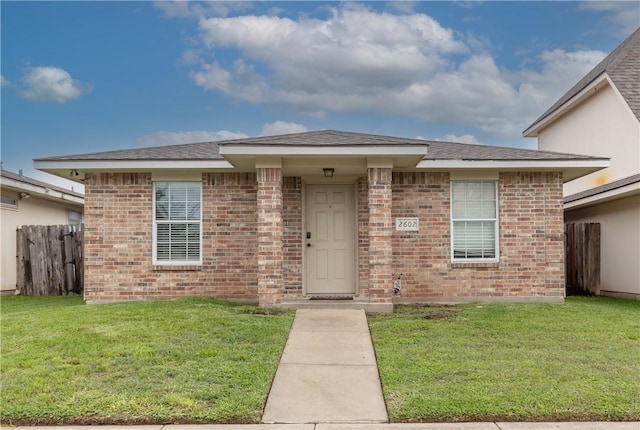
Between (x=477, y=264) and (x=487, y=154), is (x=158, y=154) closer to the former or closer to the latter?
(x=487, y=154)

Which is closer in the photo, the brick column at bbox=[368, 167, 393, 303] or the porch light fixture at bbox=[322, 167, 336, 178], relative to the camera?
the brick column at bbox=[368, 167, 393, 303]

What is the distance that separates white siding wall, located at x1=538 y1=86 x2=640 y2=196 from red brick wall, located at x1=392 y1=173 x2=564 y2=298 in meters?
4.23

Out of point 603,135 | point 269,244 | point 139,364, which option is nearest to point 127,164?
point 269,244

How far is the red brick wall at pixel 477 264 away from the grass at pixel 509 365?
1451 mm

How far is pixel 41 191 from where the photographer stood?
1399 centimetres

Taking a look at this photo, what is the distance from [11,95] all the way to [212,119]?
633 centimetres

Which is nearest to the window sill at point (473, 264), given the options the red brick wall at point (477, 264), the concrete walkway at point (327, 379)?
the red brick wall at point (477, 264)

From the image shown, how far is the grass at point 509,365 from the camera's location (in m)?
4.34

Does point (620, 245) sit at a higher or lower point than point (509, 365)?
higher

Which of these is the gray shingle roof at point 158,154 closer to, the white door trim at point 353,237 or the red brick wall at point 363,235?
the white door trim at point 353,237

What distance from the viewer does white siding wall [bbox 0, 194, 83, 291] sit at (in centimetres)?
1284

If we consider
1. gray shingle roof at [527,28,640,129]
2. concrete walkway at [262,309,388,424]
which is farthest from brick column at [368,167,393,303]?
gray shingle roof at [527,28,640,129]

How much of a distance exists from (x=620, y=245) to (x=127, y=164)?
1119 centimetres

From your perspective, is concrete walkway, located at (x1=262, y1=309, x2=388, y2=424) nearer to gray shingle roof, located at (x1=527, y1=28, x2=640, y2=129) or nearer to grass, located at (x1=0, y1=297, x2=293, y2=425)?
grass, located at (x1=0, y1=297, x2=293, y2=425)
